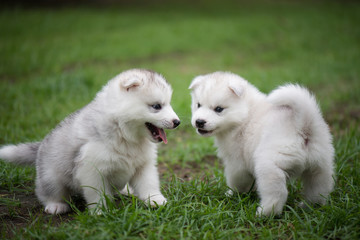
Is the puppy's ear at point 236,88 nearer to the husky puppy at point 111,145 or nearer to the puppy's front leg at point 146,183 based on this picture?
the husky puppy at point 111,145

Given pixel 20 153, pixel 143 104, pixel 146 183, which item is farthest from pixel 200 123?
pixel 20 153

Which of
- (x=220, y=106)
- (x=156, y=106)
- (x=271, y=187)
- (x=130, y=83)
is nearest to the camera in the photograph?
(x=271, y=187)

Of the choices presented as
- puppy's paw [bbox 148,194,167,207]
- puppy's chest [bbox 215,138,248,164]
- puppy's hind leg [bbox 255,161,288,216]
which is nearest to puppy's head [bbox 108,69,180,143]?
puppy's paw [bbox 148,194,167,207]

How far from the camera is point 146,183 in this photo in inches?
132

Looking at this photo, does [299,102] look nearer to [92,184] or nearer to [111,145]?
[111,145]

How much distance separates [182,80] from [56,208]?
5.19 m

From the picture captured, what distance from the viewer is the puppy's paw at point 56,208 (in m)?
3.26

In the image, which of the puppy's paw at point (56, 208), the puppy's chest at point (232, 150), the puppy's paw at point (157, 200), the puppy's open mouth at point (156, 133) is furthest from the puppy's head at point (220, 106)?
the puppy's paw at point (56, 208)

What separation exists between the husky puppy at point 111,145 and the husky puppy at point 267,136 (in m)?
0.55

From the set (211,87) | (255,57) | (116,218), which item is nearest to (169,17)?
(255,57)

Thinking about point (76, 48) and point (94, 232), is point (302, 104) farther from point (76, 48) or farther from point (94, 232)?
point (76, 48)

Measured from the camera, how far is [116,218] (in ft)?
9.39

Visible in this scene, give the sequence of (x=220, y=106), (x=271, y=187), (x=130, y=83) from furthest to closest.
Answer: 1. (x=220, y=106)
2. (x=130, y=83)
3. (x=271, y=187)

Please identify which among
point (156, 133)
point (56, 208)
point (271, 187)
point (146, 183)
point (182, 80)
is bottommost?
point (56, 208)
